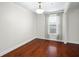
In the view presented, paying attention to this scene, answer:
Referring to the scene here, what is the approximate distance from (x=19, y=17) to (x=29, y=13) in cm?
81

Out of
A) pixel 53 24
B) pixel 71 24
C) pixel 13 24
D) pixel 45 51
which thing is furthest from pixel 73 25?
pixel 13 24

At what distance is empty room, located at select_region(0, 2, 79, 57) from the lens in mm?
2289

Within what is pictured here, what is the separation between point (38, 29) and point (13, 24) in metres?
2.01

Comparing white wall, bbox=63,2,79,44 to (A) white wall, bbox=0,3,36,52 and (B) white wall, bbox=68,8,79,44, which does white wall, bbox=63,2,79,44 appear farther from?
(A) white wall, bbox=0,3,36,52

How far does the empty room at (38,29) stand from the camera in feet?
7.51

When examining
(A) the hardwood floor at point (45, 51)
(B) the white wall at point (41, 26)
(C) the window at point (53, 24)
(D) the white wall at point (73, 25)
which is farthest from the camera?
(B) the white wall at point (41, 26)

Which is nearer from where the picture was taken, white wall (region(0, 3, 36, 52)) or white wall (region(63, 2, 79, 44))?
white wall (region(0, 3, 36, 52))

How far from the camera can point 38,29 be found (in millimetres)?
4441

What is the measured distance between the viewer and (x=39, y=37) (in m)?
4.40

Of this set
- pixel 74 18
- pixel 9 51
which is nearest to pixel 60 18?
pixel 74 18

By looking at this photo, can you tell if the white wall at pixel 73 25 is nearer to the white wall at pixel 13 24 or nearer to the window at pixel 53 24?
the window at pixel 53 24

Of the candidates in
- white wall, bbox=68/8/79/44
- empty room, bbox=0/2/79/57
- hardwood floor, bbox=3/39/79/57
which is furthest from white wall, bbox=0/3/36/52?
white wall, bbox=68/8/79/44

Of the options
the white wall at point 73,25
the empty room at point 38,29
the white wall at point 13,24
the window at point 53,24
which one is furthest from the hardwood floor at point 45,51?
the window at point 53,24

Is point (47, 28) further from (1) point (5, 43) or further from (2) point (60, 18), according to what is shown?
(1) point (5, 43)
